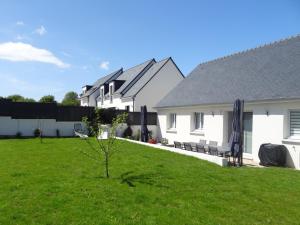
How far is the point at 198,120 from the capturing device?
22.1 m

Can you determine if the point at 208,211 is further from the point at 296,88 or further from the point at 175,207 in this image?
the point at 296,88

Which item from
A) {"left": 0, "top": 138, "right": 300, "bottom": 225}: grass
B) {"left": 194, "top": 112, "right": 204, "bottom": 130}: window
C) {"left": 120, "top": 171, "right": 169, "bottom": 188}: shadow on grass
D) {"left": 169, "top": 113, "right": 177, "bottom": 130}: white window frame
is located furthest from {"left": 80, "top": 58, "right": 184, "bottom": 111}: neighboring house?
{"left": 120, "top": 171, "right": 169, "bottom": 188}: shadow on grass

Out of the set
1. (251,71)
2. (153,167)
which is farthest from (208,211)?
(251,71)

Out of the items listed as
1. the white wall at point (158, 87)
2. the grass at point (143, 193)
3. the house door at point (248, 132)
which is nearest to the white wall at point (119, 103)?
the white wall at point (158, 87)

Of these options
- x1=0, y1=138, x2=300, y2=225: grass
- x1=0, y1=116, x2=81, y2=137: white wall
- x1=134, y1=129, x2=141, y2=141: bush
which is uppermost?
x1=0, y1=116, x2=81, y2=137: white wall

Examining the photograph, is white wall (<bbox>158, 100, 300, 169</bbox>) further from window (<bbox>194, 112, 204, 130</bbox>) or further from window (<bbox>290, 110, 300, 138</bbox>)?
window (<bbox>194, 112, 204, 130</bbox>)

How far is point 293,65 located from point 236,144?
5537 mm

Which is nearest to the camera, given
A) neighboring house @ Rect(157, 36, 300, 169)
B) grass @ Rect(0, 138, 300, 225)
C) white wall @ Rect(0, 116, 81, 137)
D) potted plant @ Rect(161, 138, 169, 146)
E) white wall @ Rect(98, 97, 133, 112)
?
grass @ Rect(0, 138, 300, 225)

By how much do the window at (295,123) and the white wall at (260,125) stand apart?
0.19 m

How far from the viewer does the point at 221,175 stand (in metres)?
11.2

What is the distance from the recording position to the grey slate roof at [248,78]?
51.8 feet

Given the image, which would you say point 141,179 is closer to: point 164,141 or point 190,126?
point 190,126

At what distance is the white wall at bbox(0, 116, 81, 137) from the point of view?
25964mm

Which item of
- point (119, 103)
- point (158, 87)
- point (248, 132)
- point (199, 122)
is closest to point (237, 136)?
point (248, 132)
